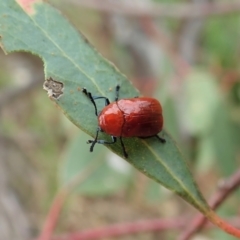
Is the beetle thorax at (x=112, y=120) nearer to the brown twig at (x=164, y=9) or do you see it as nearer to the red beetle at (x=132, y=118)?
the red beetle at (x=132, y=118)

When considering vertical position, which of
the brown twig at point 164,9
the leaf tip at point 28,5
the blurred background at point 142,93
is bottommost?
the blurred background at point 142,93

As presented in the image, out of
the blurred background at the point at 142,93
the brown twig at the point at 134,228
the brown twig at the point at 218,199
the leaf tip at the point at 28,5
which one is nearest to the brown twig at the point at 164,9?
the blurred background at the point at 142,93

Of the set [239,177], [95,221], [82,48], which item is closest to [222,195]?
[239,177]

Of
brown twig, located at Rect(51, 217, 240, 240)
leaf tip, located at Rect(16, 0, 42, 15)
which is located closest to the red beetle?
leaf tip, located at Rect(16, 0, 42, 15)

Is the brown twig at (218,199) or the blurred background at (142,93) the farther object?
the blurred background at (142,93)

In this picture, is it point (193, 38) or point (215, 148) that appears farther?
point (193, 38)

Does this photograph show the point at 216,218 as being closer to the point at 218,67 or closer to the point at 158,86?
the point at 158,86

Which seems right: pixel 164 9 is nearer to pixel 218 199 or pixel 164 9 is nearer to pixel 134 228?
pixel 134 228

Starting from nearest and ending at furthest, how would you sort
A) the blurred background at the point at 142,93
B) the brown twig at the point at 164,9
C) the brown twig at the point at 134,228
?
the brown twig at the point at 134,228, the blurred background at the point at 142,93, the brown twig at the point at 164,9
